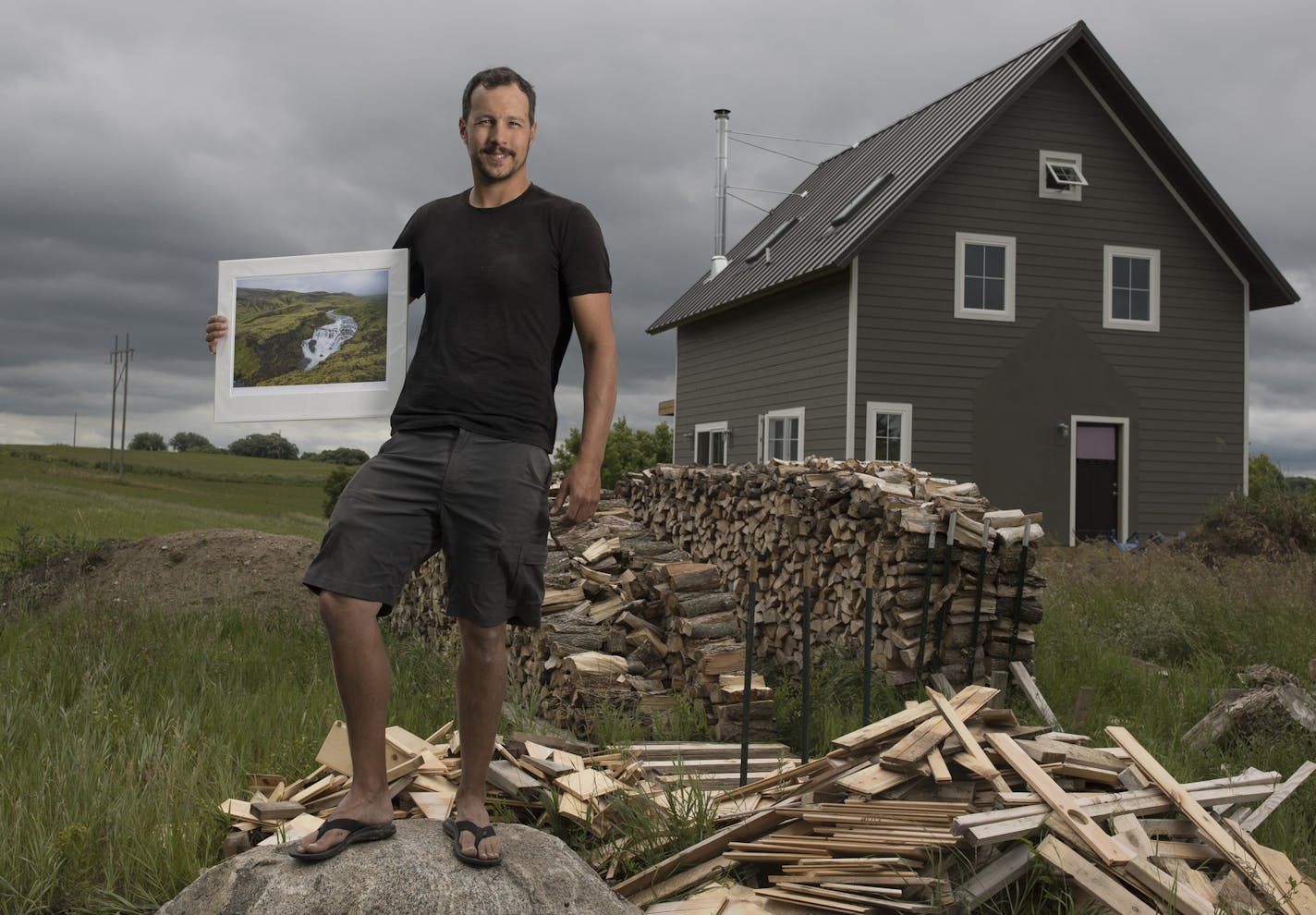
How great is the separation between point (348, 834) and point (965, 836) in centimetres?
199

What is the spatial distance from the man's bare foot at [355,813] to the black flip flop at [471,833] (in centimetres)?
19

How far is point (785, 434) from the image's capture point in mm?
17984

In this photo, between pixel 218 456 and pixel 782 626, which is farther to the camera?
pixel 218 456

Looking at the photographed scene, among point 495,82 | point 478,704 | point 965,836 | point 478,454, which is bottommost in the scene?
point 965,836

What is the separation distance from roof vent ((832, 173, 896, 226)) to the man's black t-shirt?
46.6 feet

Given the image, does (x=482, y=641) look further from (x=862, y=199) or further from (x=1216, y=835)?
(x=862, y=199)

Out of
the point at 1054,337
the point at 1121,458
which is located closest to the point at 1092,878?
the point at 1054,337

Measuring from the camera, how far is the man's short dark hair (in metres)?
3.49

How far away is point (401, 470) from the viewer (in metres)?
3.26

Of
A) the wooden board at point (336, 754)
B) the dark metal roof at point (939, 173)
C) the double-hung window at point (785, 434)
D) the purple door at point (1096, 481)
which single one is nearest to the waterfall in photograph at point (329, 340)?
the wooden board at point (336, 754)

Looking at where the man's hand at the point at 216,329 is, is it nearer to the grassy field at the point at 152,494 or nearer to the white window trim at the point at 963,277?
the grassy field at the point at 152,494

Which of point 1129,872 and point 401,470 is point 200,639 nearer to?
point 401,470

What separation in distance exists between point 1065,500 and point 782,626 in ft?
33.8

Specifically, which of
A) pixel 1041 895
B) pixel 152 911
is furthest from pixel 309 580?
pixel 1041 895
